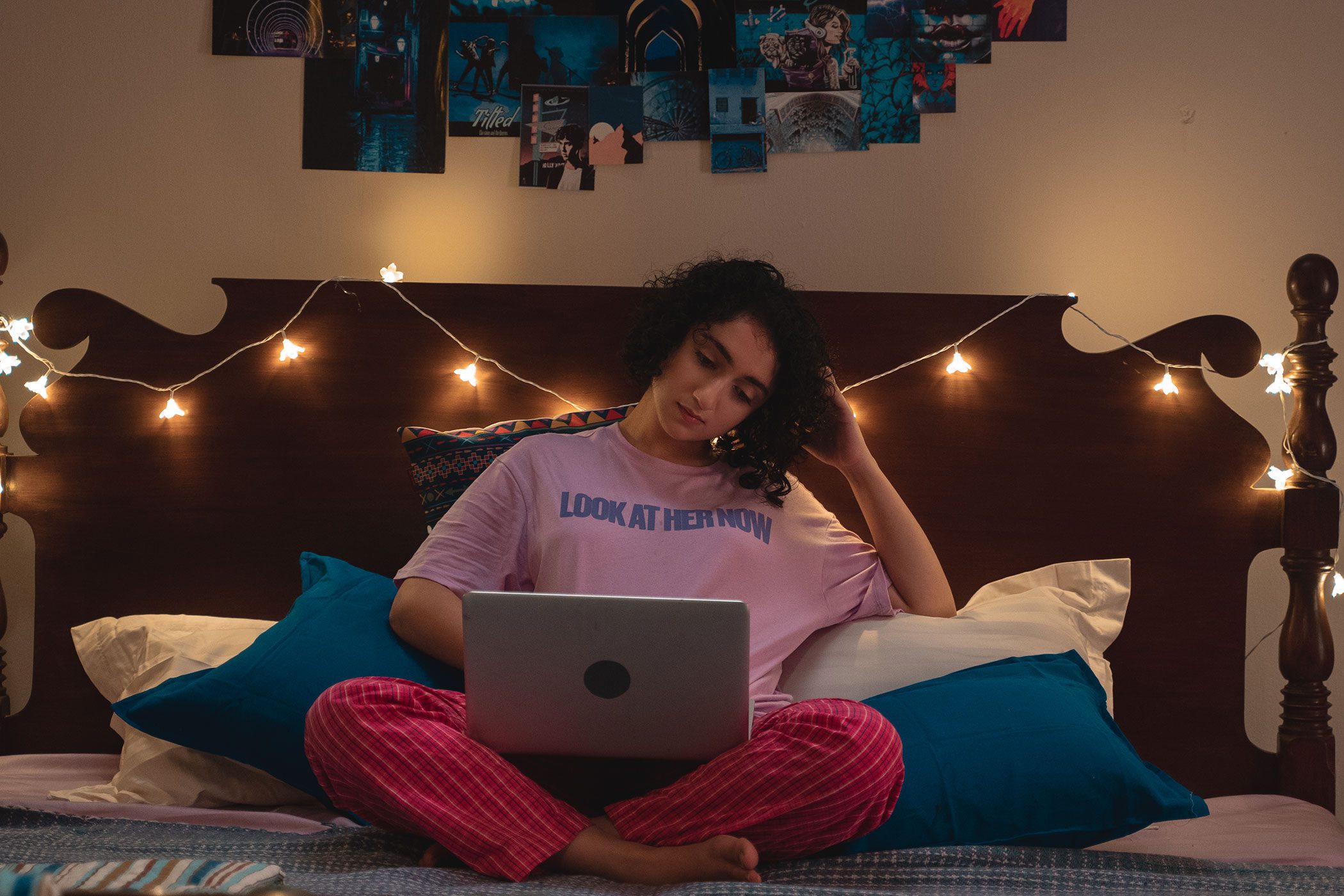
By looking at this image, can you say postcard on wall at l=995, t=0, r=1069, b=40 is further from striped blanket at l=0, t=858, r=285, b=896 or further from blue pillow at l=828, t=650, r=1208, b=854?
striped blanket at l=0, t=858, r=285, b=896

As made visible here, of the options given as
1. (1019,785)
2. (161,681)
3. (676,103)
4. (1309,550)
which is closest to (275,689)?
(161,681)

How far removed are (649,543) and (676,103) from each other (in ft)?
3.13

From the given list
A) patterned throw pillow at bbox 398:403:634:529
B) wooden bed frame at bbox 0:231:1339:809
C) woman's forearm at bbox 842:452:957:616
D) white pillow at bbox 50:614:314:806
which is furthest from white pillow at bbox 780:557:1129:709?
white pillow at bbox 50:614:314:806

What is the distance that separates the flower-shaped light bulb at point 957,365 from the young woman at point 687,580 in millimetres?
313

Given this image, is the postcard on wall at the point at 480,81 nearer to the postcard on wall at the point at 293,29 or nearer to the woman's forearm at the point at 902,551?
the postcard on wall at the point at 293,29

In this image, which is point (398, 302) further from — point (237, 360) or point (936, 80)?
point (936, 80)

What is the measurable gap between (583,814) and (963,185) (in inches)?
54.9

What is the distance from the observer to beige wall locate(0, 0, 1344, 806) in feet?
6.35

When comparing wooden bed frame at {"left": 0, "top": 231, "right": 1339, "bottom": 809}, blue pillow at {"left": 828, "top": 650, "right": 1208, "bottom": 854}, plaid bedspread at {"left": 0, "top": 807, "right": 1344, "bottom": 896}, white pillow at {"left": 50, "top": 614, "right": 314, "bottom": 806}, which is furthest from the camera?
wooden bed frame at {"left": 0, "top": 231, "right": 1339, "bottom": 809}

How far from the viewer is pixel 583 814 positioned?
3.90 ft

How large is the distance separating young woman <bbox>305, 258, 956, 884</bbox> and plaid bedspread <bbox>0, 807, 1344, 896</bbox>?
0.11ft

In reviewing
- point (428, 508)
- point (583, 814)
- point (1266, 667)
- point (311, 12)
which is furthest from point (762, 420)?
point (311, 12)

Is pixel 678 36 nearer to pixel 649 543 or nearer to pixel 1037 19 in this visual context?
pixel 1037 19

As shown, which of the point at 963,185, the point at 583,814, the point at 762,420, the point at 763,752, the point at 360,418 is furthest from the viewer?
the point at 963,185
